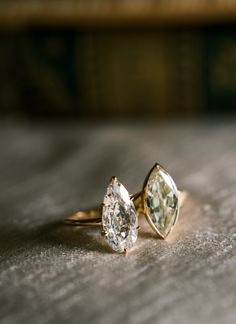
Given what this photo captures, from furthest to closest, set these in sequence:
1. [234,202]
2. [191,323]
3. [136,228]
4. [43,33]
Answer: [43,33] < [234,202] < [136,228] < [191,323]

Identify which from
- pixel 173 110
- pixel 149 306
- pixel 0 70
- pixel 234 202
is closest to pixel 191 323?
pixel 149 306

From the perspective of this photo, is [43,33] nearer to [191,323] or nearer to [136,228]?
[136,228]

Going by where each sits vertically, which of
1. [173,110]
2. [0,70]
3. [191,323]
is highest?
[0,70]

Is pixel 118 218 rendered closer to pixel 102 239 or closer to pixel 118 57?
pixel 102 239

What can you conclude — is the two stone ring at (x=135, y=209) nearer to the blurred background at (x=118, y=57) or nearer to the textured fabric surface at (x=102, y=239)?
the textured fabric surface at (x=102, y=239)

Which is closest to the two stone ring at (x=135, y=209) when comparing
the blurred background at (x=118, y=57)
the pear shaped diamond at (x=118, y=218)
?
the pear shaped diamond at (x=118, y=218)

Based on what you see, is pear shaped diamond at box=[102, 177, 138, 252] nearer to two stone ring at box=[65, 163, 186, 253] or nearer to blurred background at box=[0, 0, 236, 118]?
two stone ring at box=[65, 163, 186, 253]
